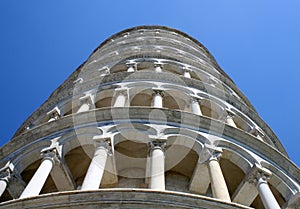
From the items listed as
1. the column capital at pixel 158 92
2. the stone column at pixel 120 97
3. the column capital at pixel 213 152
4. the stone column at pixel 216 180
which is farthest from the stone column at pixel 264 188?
the column capital at pixel 158 92

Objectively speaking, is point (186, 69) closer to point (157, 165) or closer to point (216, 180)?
point (157, 165)

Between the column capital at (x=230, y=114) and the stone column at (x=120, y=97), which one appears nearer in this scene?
the stone column at (x=120, y=97)

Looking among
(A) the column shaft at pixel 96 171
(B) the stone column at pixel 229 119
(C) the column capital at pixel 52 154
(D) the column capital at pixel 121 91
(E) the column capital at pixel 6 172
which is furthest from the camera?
(D) the column capital at pixel 121 91

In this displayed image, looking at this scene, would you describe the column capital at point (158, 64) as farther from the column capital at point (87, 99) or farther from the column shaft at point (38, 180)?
the column shaft at point (38, 180)

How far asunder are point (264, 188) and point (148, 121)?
4694 millimetres

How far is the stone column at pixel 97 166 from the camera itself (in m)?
12.0

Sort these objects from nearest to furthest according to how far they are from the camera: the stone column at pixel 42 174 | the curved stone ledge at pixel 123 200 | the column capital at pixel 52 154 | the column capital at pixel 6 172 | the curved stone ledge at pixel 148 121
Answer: the curved stone ledge at pixel 123 200 → the stone column at pixel 42 174 → the column capital at pixel 52 154 → the column capital at pixel 6 172 → the curved stone ledge at pixel 148 121

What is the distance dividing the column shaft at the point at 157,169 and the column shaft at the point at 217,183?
148 centimetres

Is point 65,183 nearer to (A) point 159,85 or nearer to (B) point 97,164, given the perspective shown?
(B) point 97,164

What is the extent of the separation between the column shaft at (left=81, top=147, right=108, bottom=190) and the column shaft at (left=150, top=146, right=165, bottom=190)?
1.44 meters

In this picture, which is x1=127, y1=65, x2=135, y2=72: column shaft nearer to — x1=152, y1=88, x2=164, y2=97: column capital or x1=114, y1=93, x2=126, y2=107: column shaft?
x1=152, y1=88, x2=164, y2=97: column capital

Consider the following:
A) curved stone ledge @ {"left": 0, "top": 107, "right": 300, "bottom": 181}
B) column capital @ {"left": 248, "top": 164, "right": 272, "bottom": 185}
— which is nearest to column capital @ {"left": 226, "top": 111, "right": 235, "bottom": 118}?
curved stone ledge @ {"left": 0, "top": 107, "right": 300, "bottom": 181}

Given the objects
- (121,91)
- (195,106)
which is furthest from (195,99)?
(121,91)

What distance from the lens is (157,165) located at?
513 inches
